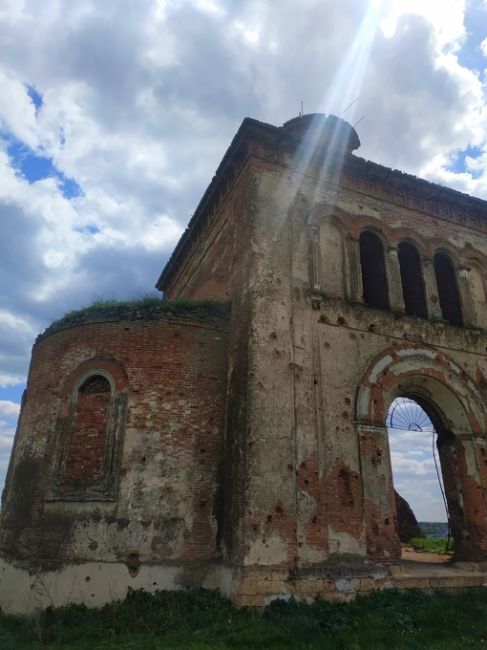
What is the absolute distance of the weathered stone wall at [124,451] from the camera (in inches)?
350

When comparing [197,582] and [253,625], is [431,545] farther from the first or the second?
[253,625]

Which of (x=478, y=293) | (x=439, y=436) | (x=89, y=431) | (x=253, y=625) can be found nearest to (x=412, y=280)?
(x=478, y=293)

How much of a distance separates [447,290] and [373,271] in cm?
234

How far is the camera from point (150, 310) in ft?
34.4

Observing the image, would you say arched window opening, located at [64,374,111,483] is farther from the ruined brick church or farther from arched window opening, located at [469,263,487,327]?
arched window opening, located at [469,263,487,327]

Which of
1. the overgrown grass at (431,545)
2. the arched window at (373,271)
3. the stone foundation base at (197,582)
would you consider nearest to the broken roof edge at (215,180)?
the arched window at (373,271)

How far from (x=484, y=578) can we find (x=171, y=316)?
820cm

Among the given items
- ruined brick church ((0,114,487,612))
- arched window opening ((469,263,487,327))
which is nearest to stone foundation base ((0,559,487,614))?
ruined brick church ((0,114,487,612))

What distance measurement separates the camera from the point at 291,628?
7137 millimetres

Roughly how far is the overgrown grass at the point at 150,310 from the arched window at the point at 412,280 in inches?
184

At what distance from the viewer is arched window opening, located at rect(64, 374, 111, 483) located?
31.0 ft

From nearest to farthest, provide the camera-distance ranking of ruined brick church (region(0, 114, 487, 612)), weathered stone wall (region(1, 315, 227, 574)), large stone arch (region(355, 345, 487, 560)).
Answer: ruined brick church (region(0, 114, 487, 612)), weathered stone wall (region(1, 315, 227, 574)), large stone arch (region(355, 345, 487, 560))

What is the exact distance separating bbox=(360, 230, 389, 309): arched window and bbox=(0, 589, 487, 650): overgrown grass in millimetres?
6234

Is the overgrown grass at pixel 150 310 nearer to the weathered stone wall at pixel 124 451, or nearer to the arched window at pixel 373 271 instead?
the weathered stone wall at pixel 124 451
